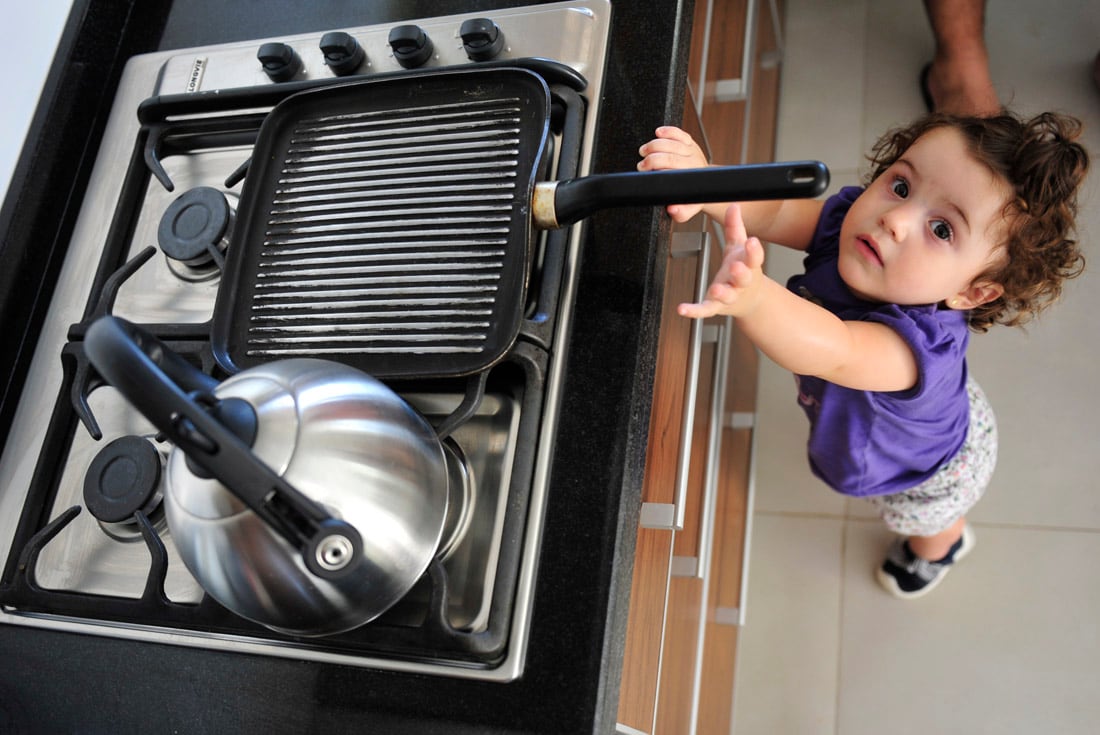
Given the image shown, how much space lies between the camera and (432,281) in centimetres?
64

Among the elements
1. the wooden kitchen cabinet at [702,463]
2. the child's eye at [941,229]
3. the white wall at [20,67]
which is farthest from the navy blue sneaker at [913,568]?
the white wall at [20,67]

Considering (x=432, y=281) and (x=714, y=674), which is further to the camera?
(x=714, y=674)

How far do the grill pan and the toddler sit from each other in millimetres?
125

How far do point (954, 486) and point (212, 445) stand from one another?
1010 millimetres

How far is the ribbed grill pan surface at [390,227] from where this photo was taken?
626 millimetres

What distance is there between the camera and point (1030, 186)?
0.81 meters

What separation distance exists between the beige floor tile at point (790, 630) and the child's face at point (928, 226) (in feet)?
2.25

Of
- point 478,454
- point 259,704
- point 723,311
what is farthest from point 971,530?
point 259,704

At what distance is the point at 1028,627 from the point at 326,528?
1270 millimetres

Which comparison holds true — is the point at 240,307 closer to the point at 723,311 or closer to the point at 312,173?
the point at 312,173

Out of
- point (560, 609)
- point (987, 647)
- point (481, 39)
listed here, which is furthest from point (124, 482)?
point (987, 647)

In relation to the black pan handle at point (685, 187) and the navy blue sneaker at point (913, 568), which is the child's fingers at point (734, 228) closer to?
the black pan handle at point (685, 187)

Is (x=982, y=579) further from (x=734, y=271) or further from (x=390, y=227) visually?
(x=390, y=227)

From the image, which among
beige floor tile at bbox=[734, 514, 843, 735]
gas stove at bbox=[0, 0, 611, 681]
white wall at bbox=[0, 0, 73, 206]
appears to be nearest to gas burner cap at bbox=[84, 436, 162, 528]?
gas stove at bbox=[0, 0, 611, 681]
